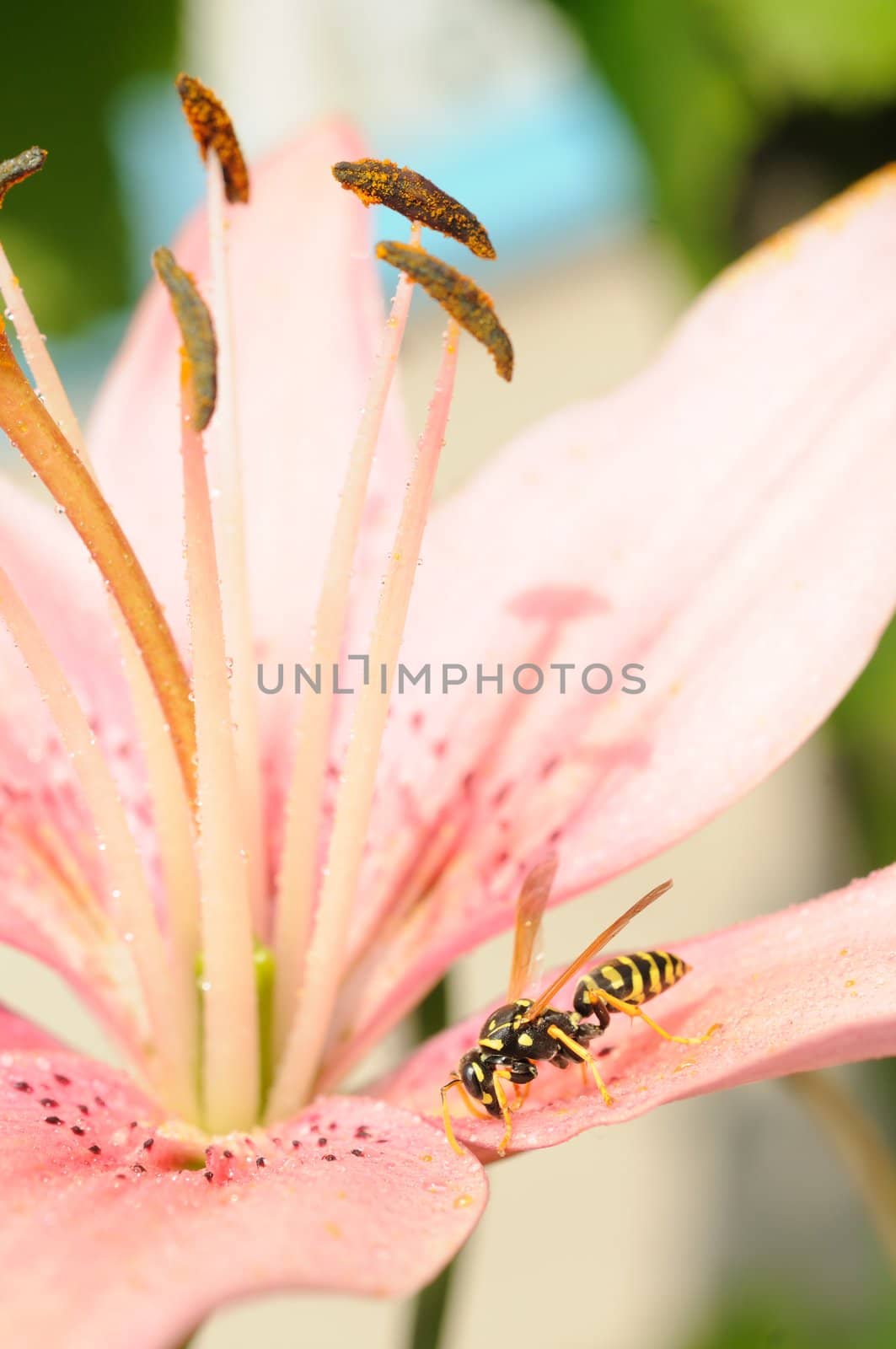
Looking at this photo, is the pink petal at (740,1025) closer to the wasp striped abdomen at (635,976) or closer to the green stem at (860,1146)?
the wasp striped abdomen at (635,976)

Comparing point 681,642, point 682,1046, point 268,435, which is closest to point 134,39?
point 268,435

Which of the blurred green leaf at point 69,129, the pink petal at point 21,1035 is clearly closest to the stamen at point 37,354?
the pink petal at point 21,1035

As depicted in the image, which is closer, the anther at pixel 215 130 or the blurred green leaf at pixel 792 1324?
the anther at pixel 215 130

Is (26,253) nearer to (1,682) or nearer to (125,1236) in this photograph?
(1,682)

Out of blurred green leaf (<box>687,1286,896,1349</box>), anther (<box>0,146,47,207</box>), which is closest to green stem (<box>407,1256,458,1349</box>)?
anther (<box>0,146,47,207</box>)

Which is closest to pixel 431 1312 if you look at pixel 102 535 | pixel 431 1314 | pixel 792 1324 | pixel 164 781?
pixel 431 1314

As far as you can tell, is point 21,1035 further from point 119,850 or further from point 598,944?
point 598,944

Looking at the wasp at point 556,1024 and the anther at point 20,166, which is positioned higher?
the anther at point 20,166
